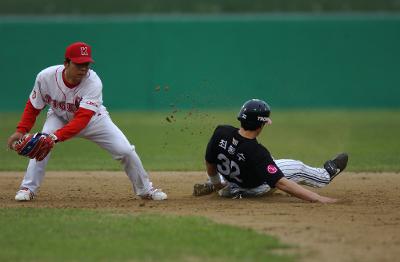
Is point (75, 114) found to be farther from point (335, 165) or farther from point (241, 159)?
point (335, 165)

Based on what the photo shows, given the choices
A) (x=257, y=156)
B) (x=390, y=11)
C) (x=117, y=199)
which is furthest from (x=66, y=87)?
(x=390, y=11)

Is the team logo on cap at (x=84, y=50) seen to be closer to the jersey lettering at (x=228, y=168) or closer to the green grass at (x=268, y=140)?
the jersey lettering at (x=228, y=168)

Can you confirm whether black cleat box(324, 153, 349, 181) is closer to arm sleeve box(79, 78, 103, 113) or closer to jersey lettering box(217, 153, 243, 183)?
jersey lettering box(217, 153, 243, 183)

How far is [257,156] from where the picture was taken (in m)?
7.80

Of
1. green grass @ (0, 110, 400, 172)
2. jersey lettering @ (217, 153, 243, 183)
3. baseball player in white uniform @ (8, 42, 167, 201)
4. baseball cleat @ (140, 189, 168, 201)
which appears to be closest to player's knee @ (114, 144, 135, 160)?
baseball player in white uniform @ (8, 42, 167, 201)

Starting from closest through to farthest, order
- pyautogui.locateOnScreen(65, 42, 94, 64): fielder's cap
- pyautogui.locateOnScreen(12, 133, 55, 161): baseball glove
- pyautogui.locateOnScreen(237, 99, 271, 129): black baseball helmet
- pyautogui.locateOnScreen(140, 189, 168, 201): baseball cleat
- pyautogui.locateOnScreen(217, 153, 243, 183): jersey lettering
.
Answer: pyautogui.locateOnScreen(12, 133, 55, 161): baseball glove → pyautogui.locateOnScreen(65, 42, 94, 64): fielder's cap → pyautogui.locateOnScreen(237, 99, 271, 129): black baseball helmet → pyautogui.locateOnScreen(217, 153, 243, 183): jersey lettering → pyautogui.locateOnScreen(140, 189, 168, 201): baseball cleat

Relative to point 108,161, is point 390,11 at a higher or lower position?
higher

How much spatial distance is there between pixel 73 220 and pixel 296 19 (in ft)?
59.7

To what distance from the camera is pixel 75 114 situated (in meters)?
7.98

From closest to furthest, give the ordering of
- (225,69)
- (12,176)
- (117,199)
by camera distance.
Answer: (117,199), (12,176), (225,69)

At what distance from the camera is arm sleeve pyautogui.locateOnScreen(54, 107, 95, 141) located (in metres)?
7.73

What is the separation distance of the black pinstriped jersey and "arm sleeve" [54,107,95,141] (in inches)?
Answer: 50.6

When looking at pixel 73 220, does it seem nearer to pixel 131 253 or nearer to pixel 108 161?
pixel 131 253

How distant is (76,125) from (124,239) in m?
2.00
